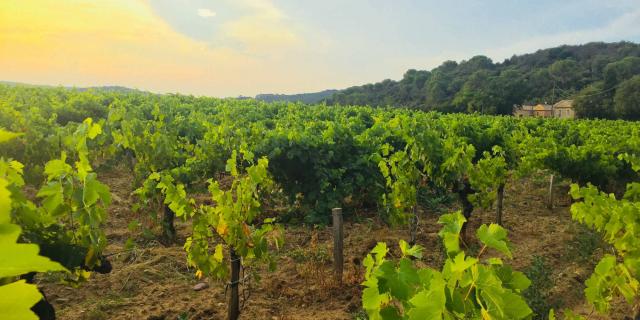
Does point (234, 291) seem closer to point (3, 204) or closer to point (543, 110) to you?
point (3, 204)

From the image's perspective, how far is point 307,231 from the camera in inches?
294

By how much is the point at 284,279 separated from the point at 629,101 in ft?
182

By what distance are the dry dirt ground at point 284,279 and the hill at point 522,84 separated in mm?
51886

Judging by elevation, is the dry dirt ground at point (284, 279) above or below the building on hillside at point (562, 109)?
below

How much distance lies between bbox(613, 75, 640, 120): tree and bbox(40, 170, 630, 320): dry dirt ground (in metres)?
49.8

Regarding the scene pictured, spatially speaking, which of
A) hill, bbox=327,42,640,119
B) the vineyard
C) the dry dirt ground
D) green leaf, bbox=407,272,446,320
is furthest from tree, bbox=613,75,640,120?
green leaf, bbox=407,272,446,320

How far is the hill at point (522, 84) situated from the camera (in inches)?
2281

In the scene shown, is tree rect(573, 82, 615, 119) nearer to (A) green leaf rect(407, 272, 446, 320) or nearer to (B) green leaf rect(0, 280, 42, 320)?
(A) green leaf rect(407, 272, 446, 320)

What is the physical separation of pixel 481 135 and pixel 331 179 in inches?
235

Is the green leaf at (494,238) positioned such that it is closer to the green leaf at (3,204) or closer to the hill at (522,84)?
the green leaf at (3,204)

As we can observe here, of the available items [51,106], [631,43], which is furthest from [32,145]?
[631,43]

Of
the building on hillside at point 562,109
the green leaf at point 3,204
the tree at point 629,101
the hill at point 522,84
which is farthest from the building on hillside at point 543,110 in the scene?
Result: the green leaf at point 3,204

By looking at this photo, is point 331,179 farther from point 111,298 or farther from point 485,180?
point 111,298

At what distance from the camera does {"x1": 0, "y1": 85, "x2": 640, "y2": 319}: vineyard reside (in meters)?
1.89
